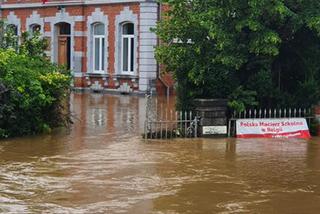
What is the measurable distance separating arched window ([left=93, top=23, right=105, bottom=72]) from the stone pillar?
16.8 metres

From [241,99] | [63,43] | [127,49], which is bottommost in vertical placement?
[241,99]

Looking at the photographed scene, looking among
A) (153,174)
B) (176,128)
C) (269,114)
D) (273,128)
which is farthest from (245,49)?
(153,174)

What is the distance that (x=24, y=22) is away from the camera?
35.9 meters

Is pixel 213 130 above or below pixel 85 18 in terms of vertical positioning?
below

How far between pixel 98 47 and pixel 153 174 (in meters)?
21.6

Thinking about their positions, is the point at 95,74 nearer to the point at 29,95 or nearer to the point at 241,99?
the point at 29,95

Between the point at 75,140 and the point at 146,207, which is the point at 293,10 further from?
the point at 146,207

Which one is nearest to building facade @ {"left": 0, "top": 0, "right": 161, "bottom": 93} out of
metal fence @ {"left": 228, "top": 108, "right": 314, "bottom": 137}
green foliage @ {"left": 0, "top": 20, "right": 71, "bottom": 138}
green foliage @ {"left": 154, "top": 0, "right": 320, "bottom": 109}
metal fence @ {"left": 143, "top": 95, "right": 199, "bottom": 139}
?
green foliage @ {"left": 0, "top": 20, "right": 71, "bottom": 138}

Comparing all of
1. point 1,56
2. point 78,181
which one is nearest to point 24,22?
point 1,56

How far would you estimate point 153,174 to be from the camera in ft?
35.6

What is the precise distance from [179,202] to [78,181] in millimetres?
1942

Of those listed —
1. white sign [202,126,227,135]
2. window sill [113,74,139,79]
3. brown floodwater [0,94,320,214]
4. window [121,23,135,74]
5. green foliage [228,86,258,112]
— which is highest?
window [121,23,135,74]

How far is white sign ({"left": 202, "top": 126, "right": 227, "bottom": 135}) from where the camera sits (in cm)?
1526

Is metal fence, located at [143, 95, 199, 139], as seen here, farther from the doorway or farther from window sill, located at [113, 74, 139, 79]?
the doorway
